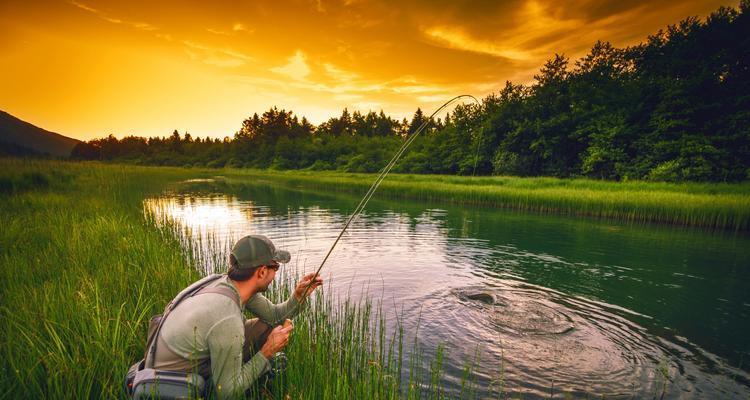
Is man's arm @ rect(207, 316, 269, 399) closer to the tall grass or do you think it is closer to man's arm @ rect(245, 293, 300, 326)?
the tall grass

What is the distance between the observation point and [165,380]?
247cm

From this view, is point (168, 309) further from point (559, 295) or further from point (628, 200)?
point (628, 200)

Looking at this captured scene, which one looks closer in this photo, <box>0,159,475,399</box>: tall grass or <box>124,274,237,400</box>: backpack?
<box>124,274,237,400</box>: backpack

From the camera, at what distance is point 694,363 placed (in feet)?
18.3

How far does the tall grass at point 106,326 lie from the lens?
2.83 metres

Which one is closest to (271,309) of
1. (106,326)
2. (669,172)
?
(106,326)

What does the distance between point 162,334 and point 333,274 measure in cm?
735

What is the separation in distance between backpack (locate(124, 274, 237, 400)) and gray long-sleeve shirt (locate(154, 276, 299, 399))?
6 cm

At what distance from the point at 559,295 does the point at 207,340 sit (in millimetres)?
8272

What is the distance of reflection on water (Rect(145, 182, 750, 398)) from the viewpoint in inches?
207

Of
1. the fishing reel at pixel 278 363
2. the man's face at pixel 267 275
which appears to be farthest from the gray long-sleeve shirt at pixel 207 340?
the fishing reel at pixel 278 363

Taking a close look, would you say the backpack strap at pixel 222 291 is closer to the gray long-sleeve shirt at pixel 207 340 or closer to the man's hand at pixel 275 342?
the gray long-sleeve shirt at pixel 207 340

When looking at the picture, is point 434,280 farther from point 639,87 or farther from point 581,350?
point 639,87

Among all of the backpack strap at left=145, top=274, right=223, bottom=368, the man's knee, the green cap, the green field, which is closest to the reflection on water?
the green field
